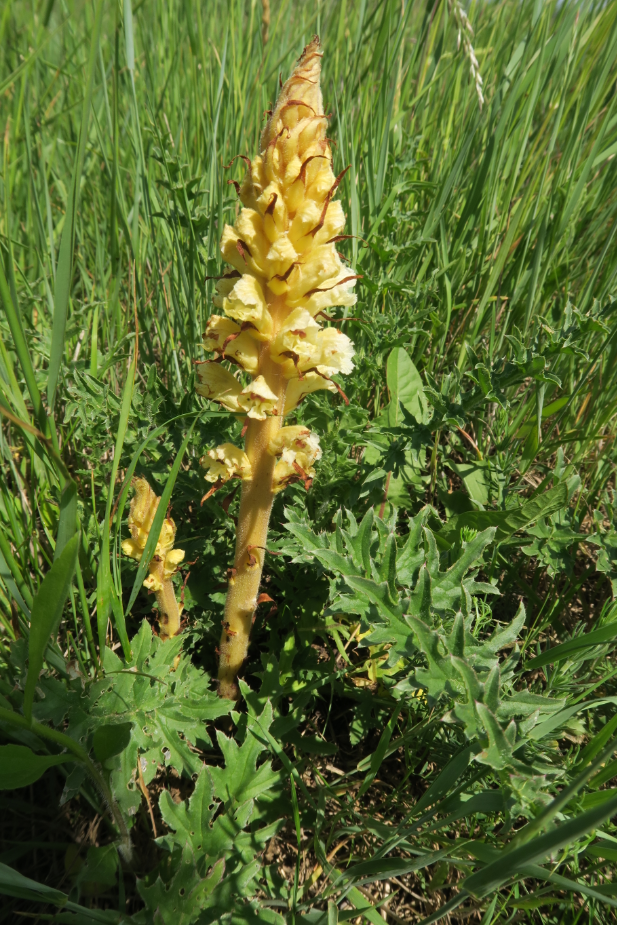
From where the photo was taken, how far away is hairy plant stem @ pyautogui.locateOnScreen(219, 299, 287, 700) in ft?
4.27

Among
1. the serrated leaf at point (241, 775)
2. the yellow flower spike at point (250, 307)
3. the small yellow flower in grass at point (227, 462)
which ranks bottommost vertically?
the serrated leaf at point (241, 775)

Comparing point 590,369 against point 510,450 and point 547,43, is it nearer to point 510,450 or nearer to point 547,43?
point 510,450

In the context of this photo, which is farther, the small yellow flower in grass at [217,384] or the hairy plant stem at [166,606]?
the hairy plant stem at [166,606]

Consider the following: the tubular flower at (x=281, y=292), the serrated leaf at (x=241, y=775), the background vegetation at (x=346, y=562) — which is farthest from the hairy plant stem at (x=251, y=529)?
the serrated leaf at (x=241, y=775)

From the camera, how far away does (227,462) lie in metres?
1.34

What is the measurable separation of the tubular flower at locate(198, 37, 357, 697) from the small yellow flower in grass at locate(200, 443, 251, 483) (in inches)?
0.5

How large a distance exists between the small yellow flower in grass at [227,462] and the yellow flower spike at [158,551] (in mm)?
203

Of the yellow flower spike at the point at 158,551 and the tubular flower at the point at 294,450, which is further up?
the tubular flower at the point at 294,450

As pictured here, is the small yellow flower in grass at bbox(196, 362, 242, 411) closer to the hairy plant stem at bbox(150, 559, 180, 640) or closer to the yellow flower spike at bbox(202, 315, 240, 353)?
the yellow flower spike at bbox(202, 315, 240, 353)

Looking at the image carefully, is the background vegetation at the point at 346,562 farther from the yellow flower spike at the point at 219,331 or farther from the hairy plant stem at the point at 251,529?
the yellow flower spike at the point at 219,331

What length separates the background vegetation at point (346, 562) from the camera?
119cm

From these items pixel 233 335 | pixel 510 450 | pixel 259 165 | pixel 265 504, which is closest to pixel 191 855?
pixel 265 504

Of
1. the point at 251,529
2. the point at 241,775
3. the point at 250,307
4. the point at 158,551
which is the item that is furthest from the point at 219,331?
the point at 241,775

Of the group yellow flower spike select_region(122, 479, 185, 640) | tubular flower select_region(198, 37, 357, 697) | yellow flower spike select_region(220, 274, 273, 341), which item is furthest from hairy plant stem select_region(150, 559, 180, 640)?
yellow flower spike select_region(220, 274, 273, 341)
